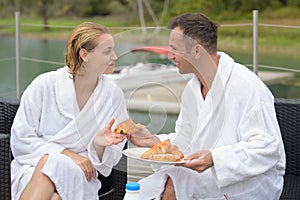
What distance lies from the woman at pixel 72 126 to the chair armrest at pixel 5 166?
73 mm

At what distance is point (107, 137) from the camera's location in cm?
183

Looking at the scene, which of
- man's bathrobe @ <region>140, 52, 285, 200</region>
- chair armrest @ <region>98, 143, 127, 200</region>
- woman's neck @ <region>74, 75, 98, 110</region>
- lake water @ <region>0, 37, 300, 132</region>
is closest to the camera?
man's bathrobe @ <region>140, 52, 285, 200</region>

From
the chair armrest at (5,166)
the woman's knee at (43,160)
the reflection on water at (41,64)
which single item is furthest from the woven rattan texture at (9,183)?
the reflection on water at (41,64)

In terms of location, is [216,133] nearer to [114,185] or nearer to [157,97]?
[157,97]

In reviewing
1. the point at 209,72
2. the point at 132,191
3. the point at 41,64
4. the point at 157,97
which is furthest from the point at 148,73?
the point at 41,64

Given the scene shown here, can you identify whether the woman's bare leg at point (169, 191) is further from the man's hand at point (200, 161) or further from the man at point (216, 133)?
the man's hand at point (200, 161)

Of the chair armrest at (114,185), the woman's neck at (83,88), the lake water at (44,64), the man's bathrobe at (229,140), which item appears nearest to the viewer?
the man's bathrobe at (229,140)

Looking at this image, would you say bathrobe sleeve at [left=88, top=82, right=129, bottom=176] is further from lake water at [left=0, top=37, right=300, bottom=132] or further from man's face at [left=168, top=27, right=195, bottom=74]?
lake water at [left=0, top=37, right=300, bottom=132]

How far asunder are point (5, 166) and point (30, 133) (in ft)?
0.75

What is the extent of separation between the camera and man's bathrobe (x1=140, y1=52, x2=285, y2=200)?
71.7 inches

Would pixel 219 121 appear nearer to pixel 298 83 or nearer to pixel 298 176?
pixel 298 176

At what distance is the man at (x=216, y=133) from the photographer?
1.81m

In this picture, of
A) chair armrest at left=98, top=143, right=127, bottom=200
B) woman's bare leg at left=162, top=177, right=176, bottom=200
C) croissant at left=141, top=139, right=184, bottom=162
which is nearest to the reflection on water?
chair armrest at left=98, top=143, right=127, bottom=200

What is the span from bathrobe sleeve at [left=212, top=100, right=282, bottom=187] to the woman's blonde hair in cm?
51
